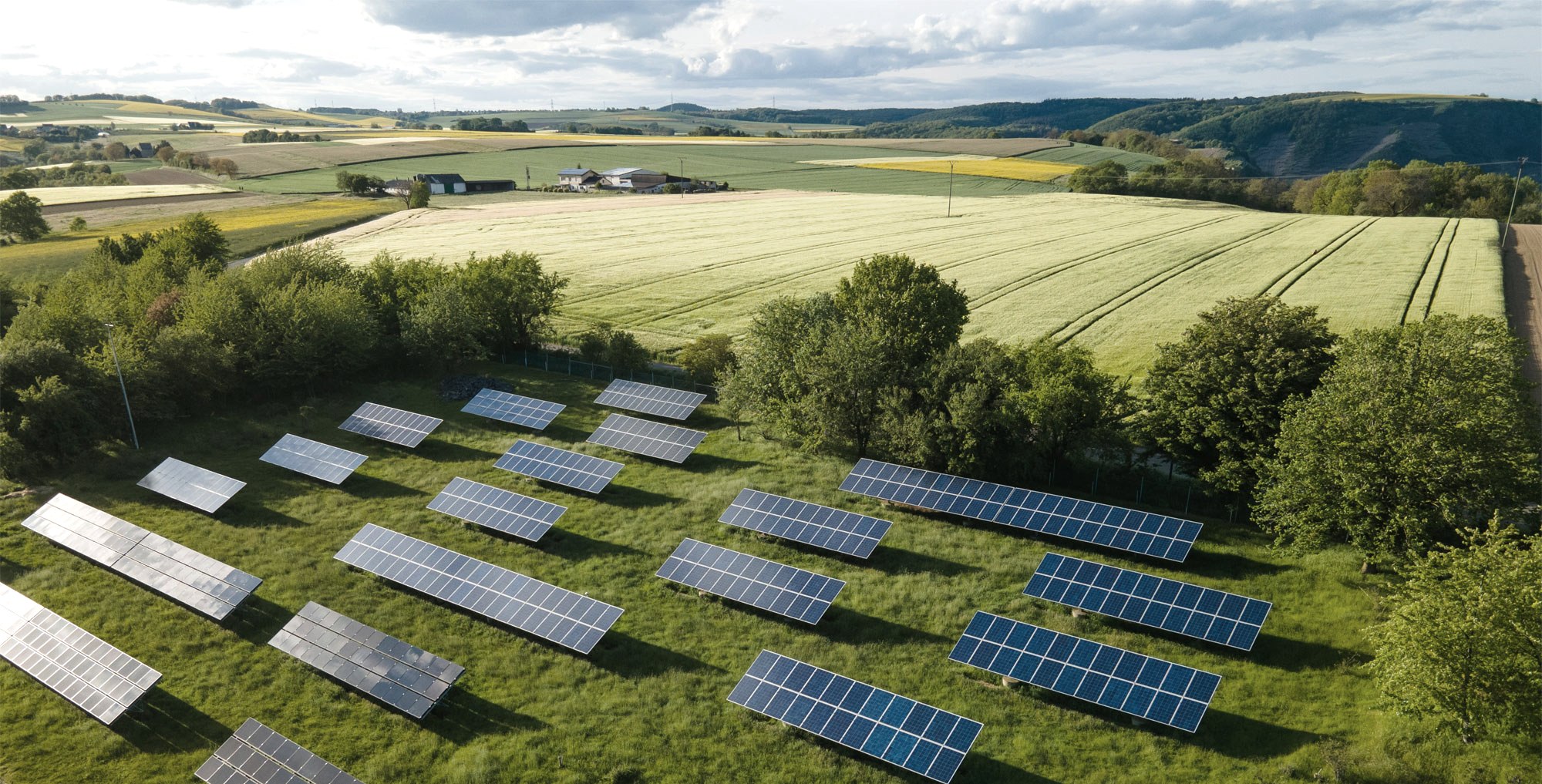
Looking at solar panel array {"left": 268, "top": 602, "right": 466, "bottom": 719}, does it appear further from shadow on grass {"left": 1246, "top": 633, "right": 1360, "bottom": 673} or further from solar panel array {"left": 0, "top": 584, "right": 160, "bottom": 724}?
shadow on grass {"left": 1246, "top": 633, "right": 1360, "bottom": 673}

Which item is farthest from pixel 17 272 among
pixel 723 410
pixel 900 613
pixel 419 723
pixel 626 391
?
pixel 900 613

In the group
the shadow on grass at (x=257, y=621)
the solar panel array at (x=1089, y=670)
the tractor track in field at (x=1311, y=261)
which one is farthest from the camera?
the tractor track in field at (x=1311, y=261)

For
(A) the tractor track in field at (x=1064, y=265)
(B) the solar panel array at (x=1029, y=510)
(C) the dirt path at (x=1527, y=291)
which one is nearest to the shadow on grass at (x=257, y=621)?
(B) the solar panel array at (x=1029, y=510)

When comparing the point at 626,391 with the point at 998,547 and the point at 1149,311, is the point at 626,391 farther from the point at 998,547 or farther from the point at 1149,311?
the point at 1149,311

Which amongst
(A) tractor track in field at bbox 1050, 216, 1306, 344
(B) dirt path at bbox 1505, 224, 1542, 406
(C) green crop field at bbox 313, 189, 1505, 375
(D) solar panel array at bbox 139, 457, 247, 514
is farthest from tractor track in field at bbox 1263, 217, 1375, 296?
(D) solar panel array at bbox 139, 457, 247, 514

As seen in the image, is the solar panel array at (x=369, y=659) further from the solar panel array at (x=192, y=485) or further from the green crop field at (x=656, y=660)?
the solar panel array at (x=192, y=485)
